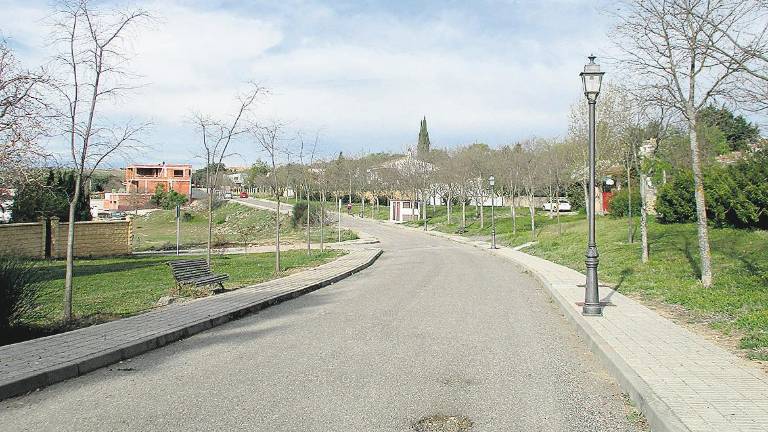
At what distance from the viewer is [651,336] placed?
9312 mm

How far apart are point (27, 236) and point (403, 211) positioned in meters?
44.2

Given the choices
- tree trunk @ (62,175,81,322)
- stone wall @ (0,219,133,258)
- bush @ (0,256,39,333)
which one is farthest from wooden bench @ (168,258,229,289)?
stone wall @ (0,219,133,258)

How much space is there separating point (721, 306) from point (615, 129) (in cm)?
1488

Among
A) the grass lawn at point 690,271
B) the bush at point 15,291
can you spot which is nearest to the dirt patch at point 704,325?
the grass lawn at point 690,271

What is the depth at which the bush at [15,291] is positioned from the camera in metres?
9.22

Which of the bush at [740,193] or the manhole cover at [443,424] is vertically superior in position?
the bush at [740,193]

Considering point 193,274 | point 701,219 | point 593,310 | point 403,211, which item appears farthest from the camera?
point 403,211

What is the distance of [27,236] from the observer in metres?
32.2

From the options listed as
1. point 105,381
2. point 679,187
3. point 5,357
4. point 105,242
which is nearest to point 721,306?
point 105,381

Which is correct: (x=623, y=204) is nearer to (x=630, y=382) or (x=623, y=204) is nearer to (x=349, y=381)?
(x=630, y=382)

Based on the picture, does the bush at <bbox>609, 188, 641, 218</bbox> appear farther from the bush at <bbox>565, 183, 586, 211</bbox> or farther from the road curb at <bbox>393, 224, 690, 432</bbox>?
the road curb at <bbox>393, 224, 690, 432</bbox>

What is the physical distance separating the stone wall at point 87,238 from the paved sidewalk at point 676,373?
97.8 ft

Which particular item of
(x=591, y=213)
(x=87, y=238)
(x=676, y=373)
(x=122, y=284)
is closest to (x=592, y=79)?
(x=591, y=213)

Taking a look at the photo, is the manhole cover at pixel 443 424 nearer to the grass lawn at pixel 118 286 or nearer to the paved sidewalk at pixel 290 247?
the grass lawn at pixel 118 286
